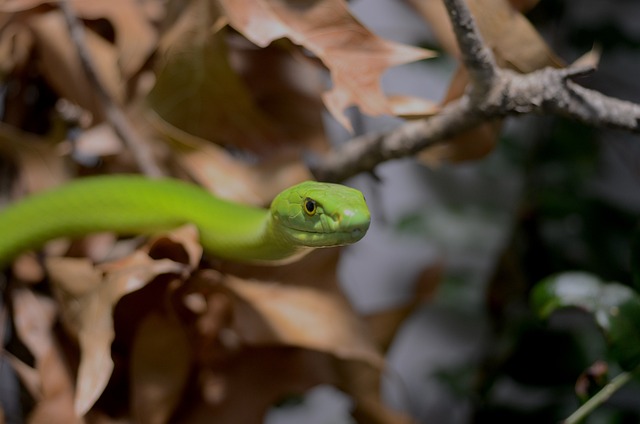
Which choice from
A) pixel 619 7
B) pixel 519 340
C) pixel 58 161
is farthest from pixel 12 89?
pixel 619 7

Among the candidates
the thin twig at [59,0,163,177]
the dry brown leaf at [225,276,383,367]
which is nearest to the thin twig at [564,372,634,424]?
the dry brown leaf at [225,276,383,367]

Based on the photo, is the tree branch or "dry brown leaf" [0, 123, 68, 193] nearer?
the tree branch

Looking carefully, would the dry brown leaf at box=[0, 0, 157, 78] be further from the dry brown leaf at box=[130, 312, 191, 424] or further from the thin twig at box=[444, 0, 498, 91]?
the thin twig at box=[444, 0, 498, 91]

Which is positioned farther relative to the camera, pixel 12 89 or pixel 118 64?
pixel 12 89

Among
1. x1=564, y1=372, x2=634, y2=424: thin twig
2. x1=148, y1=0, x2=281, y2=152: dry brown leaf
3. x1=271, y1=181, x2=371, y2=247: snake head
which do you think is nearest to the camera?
x1=271, y1=181, x2=371, y2=247: snake head

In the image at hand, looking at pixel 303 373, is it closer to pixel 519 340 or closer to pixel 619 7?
pixel 519 340

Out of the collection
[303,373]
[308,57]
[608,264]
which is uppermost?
[308,57]

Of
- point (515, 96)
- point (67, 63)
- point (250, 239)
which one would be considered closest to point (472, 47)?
point (515, 96)
